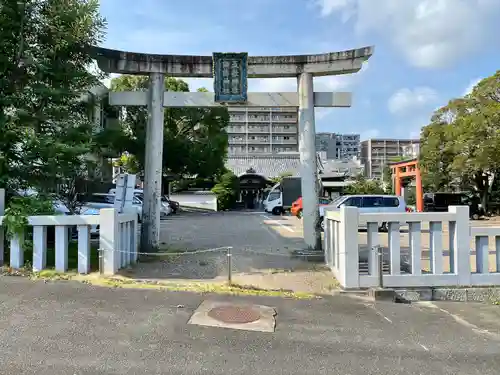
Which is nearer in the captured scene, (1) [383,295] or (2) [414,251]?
(1) [383,295]

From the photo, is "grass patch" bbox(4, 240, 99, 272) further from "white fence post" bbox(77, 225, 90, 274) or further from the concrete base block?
the concrete base block

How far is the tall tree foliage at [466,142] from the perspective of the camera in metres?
24.2

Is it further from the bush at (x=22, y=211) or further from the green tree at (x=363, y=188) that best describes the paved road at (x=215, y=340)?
the green tree at (x=363, y=188)

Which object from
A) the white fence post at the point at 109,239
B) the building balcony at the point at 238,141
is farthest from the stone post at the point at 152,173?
the building balcony at the point at 238,141

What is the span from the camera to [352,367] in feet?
13.8

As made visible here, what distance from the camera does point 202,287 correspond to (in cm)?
716

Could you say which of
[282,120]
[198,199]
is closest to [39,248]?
[198,199]

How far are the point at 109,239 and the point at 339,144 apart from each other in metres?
112

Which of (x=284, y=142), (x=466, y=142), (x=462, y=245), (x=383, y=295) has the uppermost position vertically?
(x=284, y=142)

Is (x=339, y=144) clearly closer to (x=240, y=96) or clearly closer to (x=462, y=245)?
(x=240, y=96)

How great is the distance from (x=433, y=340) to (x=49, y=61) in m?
8.79

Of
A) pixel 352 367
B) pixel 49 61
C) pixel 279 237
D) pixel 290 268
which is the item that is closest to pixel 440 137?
pixel 279 237

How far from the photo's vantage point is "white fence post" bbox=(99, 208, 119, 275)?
307 inches

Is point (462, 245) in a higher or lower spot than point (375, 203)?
lower
